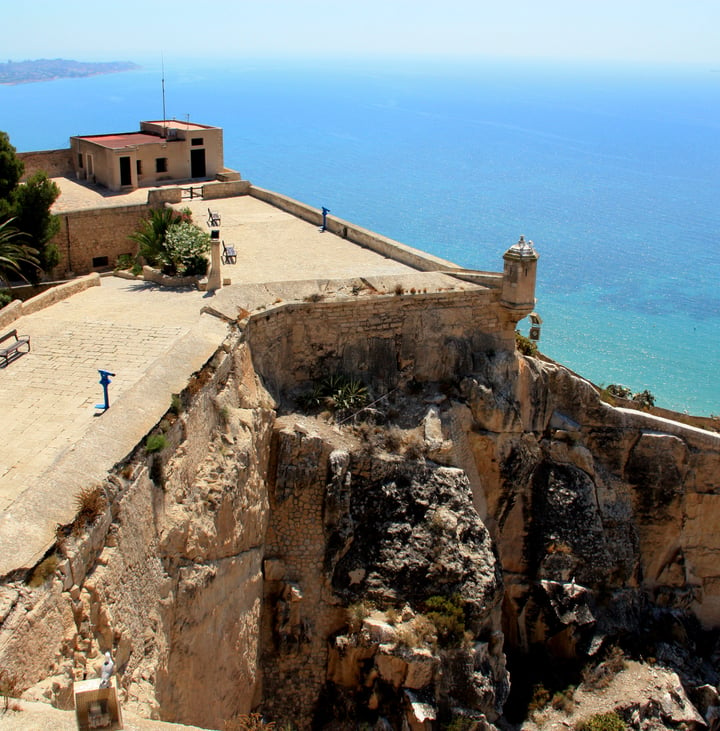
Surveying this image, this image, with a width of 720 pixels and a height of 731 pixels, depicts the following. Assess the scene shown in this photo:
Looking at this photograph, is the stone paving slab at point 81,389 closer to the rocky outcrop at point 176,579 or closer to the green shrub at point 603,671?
the rocky outcrop at point 176,579

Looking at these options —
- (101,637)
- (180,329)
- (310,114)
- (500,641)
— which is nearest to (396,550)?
(500,641)

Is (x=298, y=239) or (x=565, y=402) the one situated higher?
(x=298, y=239)

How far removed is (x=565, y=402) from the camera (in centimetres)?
1686

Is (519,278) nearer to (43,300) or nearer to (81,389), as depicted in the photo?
(81,389)

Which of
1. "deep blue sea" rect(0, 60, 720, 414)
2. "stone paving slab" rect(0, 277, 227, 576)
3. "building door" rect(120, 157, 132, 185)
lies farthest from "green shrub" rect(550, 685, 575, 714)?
"deep blue sea" rect(0, 60, 720, 414)

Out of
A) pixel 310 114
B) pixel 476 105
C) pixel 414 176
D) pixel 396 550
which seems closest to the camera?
pixel 396 550

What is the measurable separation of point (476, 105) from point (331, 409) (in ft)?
513

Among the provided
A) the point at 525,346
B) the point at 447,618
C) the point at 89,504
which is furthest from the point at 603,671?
the point at 89,504

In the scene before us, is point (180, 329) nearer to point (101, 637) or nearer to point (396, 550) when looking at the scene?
point (396, 550)

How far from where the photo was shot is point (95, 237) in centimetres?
2011

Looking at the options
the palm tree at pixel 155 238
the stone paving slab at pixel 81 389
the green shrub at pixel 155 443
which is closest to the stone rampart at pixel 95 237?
the palm tree at pixel 155 238

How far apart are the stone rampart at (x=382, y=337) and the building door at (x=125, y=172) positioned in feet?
38.4

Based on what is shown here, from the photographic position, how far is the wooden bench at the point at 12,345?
40.4 ft

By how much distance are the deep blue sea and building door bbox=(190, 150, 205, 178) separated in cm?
1770
